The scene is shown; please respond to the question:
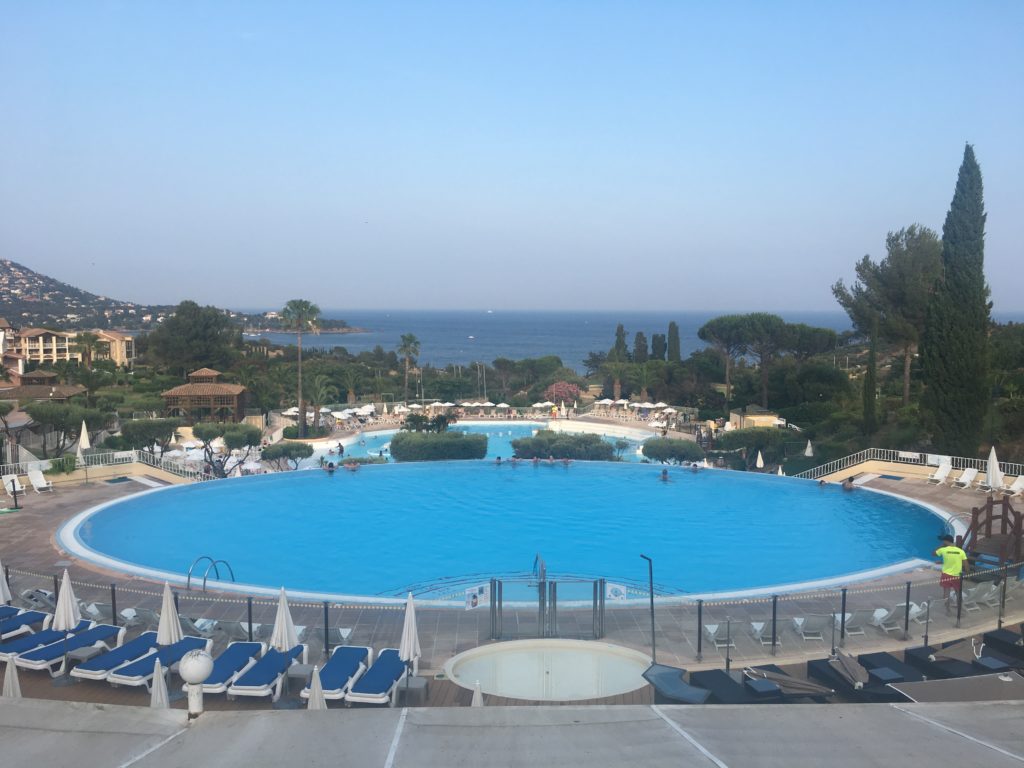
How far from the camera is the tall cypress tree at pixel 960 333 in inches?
762

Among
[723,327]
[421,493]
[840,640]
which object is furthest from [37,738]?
[723,327]

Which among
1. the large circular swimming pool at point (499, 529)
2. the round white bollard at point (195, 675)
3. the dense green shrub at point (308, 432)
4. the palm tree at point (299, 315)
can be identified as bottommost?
the large circular swimming pool at point (499, 529)

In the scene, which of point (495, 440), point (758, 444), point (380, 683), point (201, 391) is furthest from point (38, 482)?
point (758, 444)

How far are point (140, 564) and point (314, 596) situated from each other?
4295 mm

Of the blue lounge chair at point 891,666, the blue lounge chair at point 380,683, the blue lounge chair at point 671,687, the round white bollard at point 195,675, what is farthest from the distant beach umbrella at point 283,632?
the blue lounge chair at point 891,666

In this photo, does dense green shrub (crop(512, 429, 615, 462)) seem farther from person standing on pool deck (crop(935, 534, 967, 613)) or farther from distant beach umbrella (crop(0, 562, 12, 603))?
distant beach umbrella (crop(0, 562, 12, 603))

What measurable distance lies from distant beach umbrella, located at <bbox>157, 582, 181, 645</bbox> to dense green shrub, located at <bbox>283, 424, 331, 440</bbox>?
801 inches

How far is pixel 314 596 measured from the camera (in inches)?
424

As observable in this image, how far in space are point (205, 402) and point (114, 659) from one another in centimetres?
2341

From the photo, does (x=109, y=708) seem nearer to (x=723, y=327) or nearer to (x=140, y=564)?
(x=140, y=564)

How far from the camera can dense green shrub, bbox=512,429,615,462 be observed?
23.0 meters

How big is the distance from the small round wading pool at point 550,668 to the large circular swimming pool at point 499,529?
252 cm

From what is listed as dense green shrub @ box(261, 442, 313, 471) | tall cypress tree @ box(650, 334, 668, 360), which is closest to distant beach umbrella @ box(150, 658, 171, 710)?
dense green shrub @ box(261, 442, 313, 471)

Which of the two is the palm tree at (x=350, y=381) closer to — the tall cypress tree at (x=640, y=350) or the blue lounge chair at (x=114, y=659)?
the tall cypress tree at (x=640, y=350)
